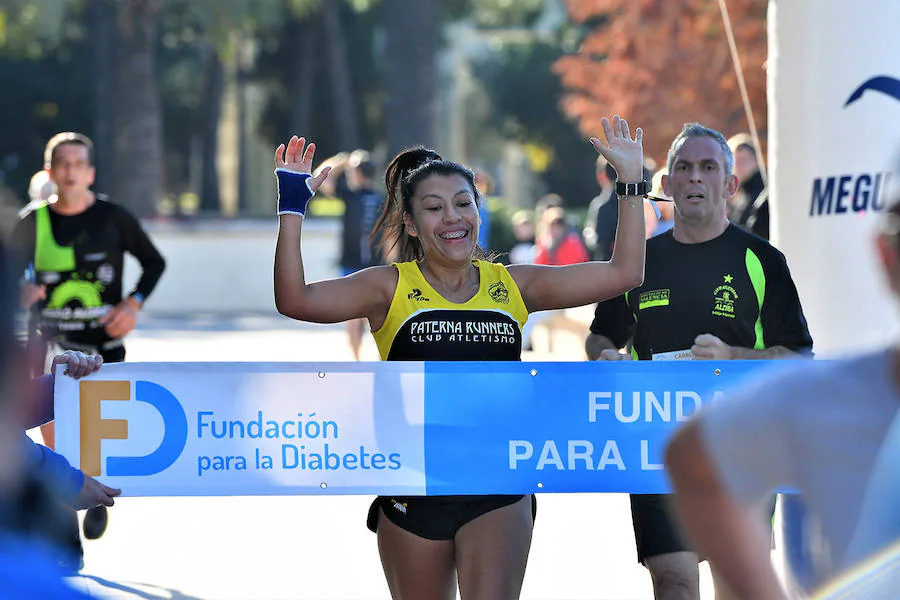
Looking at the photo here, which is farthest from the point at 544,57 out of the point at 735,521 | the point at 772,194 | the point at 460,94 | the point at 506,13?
the point at 735,521

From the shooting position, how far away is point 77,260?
7332 mm

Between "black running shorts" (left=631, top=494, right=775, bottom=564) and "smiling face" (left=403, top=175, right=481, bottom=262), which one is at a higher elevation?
"smiling face" (left=403, top=175, right=481, bottom=262)

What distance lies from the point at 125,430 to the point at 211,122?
4206 centimetres

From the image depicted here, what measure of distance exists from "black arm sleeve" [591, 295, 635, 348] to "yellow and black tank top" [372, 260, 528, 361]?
877 millimetres

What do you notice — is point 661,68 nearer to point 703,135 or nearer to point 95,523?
point 95,523

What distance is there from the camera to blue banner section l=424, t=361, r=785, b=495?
445 centimetres

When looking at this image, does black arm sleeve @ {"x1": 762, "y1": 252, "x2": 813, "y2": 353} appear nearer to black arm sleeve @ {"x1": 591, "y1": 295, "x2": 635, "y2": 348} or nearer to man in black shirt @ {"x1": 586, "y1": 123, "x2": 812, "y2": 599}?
man in black shirt @ {"x1": 586, "y1": 123, "x2": 812, "y2": 599}

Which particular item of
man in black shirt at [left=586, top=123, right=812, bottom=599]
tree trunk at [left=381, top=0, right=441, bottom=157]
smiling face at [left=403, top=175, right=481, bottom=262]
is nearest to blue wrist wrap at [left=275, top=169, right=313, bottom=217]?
smiling face at [left=403, top=175, right=481, bottom=262]

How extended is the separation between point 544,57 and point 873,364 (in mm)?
A: 49000

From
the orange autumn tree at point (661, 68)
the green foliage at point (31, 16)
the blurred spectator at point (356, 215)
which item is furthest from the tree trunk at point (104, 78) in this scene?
the blurred spectator at point (356, 215)

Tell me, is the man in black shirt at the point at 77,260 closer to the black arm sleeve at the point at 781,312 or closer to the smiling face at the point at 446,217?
the smiling face at the point at 446,217

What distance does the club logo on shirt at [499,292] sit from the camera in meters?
4.47

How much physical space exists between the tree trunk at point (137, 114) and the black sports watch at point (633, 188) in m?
21.6

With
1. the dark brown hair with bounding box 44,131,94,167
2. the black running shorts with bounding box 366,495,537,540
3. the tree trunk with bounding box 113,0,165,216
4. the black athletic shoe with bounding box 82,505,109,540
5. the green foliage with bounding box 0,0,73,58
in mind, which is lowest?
the black athletic shoe with bounding box 82,505,109,540
